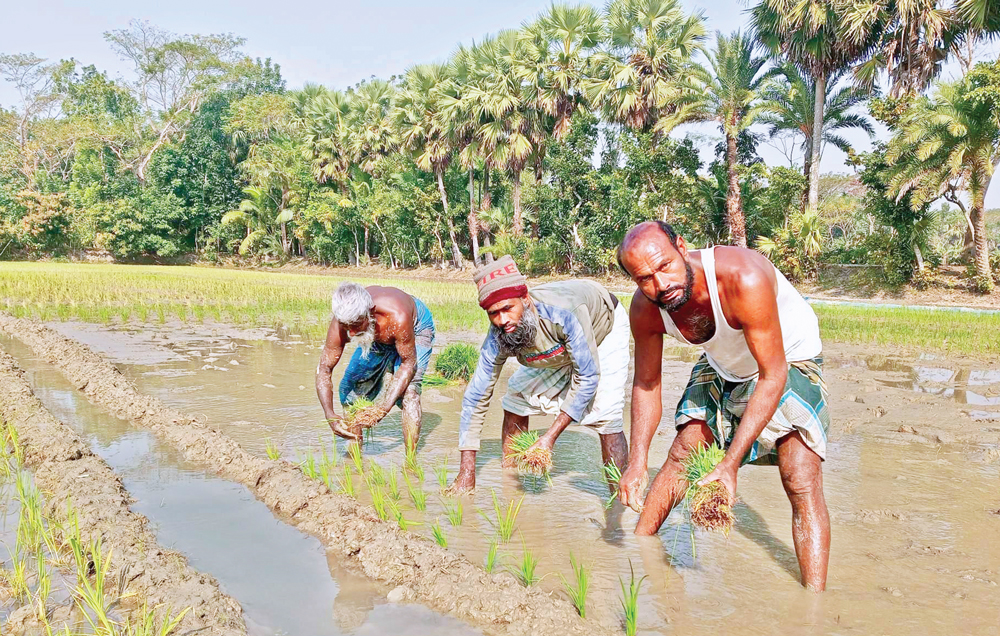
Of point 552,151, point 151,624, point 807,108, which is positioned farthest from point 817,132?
point 151,624

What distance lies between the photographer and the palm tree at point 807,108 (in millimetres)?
19719

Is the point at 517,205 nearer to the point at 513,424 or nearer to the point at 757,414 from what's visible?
the point at 513,424

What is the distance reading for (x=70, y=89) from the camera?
45.4 metres

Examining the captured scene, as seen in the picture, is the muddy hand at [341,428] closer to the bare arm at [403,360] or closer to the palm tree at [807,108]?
the bare arm at [403,360]

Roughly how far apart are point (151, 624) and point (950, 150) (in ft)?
61.4

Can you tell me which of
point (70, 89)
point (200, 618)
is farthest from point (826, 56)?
point (70, 89)

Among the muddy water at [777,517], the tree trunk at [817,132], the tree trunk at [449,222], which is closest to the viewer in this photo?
the muddy water at [777,517]

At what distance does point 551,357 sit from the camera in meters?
3.58

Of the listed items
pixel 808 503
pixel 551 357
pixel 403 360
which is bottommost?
pixel 808 503

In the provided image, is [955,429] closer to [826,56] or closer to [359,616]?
[359,616]

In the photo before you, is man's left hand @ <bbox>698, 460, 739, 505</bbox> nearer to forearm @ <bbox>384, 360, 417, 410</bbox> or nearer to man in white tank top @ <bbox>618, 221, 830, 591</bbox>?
man in white tank top @ <bbox>618, 221, 830, 591</bbox>

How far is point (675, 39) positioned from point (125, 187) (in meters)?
31.1

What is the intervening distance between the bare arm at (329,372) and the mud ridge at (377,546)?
0.36m

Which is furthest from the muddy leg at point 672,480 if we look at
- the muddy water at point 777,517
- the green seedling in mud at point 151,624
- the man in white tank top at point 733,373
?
the green seedling in mud at point 151,624
